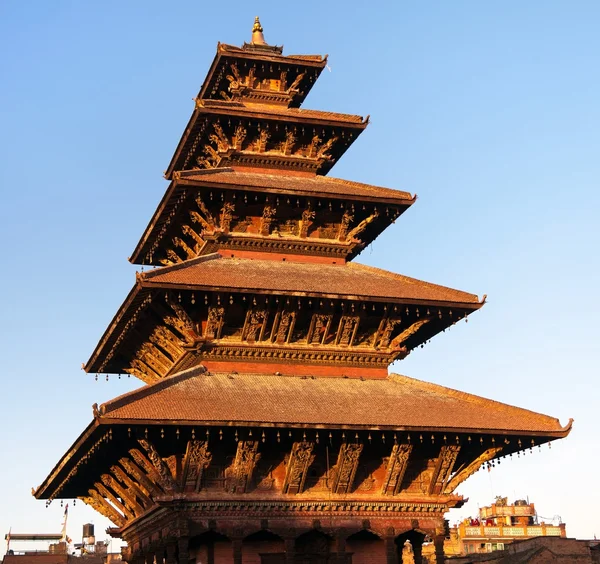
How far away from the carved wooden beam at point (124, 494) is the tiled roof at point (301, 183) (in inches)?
429

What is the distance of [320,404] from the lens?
95.7ft

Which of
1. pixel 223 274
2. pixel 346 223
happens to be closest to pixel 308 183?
pixel 346 223

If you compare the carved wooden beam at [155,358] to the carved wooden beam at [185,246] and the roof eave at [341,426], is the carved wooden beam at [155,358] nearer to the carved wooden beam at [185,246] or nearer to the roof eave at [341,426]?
the carved wooden beam at [185,246]

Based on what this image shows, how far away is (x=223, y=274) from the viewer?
31.5 metres

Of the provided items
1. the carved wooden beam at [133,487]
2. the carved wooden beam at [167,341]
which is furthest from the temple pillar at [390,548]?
the carved wooden beam at [167,341]

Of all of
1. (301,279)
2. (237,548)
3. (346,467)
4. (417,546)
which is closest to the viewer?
(237,548)

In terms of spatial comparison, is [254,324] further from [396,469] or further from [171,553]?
[171,553]

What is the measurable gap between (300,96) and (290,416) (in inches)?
818

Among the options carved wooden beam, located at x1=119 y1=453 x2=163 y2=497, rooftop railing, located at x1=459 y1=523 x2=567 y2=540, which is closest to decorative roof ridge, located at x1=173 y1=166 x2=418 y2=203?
carved wooden beam, located at x1=119 y1=453 x2=163 y2=497

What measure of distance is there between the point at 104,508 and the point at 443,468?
1388 cm

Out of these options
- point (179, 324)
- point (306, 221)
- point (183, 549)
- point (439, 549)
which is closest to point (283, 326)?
point (179, 324)

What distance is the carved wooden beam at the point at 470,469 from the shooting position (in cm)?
3044

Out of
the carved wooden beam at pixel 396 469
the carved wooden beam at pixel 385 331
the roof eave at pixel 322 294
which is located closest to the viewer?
the roof eave at pixel 322 294

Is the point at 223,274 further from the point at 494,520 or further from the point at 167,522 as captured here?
the point at 494,520
